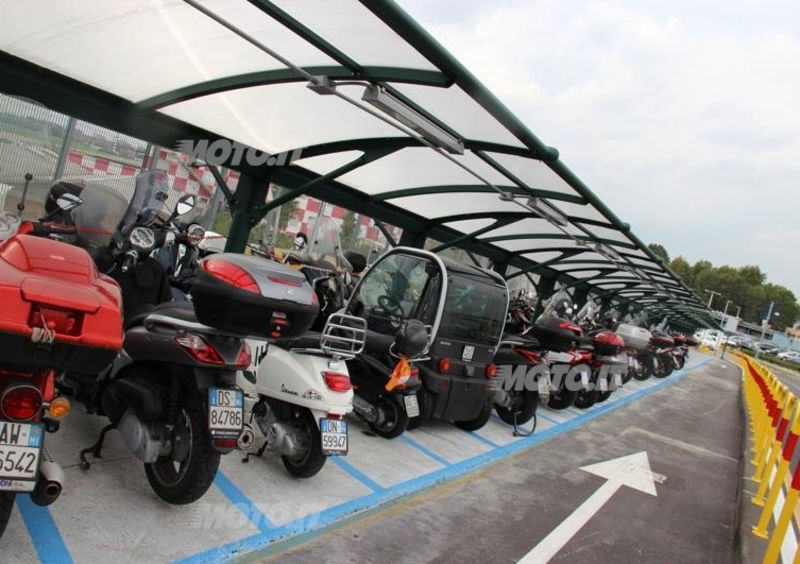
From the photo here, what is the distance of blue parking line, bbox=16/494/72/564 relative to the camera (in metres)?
2.53

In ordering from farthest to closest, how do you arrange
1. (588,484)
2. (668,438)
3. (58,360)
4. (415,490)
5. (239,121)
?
(668,438) → (239,121) → (588,484) → (415,490) → (58,360)

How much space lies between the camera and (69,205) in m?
3.35

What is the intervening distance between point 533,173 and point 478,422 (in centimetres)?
294

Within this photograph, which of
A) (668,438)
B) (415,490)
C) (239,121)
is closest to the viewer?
(415,490)

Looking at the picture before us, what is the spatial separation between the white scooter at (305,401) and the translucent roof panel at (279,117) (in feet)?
10.3

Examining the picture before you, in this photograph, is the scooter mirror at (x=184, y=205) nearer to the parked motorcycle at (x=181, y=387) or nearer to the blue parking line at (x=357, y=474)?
the parked motorcycle at (x=181, y=387)

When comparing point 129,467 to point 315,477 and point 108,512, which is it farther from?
point 315,477

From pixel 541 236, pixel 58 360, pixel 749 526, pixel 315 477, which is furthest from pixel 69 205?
pixel 541 236

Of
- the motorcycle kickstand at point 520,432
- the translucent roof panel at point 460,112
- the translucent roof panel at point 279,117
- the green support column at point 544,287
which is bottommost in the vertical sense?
the motorcycle kickstand at point 520,432

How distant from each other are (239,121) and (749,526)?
664cm

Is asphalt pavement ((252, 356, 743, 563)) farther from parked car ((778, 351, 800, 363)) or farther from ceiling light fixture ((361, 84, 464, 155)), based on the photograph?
parked car ((778, 351, 800, 363))

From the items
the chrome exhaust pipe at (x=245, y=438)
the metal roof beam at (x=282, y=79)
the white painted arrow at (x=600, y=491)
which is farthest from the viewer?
the metal roof beam at (x=282, y=79)

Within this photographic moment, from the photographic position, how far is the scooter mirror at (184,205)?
166 inches

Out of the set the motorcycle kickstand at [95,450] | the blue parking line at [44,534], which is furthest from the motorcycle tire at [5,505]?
the motorcycle kickstand at [95,450]
